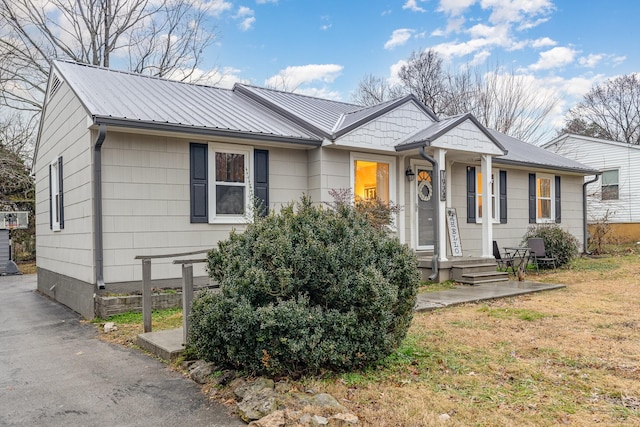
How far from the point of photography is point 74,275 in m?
8.23

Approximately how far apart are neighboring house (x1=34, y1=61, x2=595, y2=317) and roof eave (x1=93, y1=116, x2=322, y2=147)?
19 millimetres

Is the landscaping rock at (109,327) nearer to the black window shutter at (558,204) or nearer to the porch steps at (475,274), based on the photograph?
the porch steps at (475,274)

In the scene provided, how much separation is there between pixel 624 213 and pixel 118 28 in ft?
76.4

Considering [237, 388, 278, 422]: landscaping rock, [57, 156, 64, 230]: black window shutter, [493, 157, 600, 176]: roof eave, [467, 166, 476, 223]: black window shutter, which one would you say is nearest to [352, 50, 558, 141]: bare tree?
[493, 157, 600, 176]: roof eave

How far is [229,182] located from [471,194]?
255 inches

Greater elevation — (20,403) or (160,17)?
(160,17)

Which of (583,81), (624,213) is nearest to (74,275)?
(624,213)

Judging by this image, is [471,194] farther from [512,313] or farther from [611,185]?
[611,185]

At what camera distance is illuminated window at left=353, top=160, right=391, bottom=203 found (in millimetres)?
9748

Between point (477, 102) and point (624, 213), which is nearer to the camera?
point (624, 213)

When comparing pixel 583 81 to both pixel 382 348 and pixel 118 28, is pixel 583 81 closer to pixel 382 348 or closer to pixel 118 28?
pixel 118 28

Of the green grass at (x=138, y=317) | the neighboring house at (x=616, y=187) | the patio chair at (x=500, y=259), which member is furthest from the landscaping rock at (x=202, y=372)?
the neighboring house at (x=616, y=187)

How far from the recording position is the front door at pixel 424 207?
10617mm

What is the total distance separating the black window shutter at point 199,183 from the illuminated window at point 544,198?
33.3 ft
